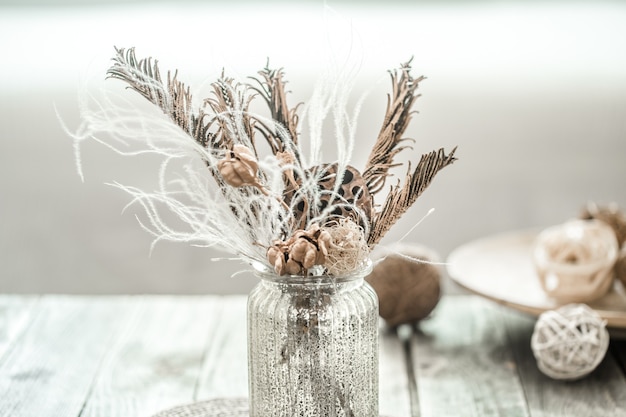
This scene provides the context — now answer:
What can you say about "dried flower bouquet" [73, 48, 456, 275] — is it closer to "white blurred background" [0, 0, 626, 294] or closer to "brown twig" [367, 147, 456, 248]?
"brown twig" [367, 147, 456, 248]

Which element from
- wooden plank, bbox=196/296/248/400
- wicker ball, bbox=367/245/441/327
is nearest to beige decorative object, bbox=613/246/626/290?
wicker ball, bbox=367/245/441/327

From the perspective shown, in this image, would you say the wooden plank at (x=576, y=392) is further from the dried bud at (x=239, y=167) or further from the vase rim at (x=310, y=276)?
the dried bud at (x=239, y=167)

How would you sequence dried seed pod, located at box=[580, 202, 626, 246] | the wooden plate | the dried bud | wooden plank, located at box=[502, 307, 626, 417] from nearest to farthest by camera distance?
the dried bud → wooden plank, located at box=[502, 307, 626, 417] → the wooden plate → dried seed pod, located at box=[580, 202, 626, 246]

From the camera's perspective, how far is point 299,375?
835 millimetres

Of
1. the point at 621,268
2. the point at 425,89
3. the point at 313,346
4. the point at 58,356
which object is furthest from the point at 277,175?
the point at 425,89

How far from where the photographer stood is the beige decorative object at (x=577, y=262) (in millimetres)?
1210

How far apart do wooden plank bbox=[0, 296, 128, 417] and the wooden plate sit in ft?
1.54

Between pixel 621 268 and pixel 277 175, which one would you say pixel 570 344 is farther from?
pixel 277 175

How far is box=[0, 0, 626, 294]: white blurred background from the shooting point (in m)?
2.49

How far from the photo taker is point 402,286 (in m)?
1.22

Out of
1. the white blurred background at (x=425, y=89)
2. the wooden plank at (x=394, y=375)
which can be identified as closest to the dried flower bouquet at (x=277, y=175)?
the wooden plank at (x=394, y=375)

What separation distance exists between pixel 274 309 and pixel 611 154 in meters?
2.02

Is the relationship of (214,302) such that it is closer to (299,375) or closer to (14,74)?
(299,375)

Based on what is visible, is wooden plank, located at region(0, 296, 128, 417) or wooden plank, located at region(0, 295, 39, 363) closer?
wooden plank, located at region(0, 296, 128, 417)
